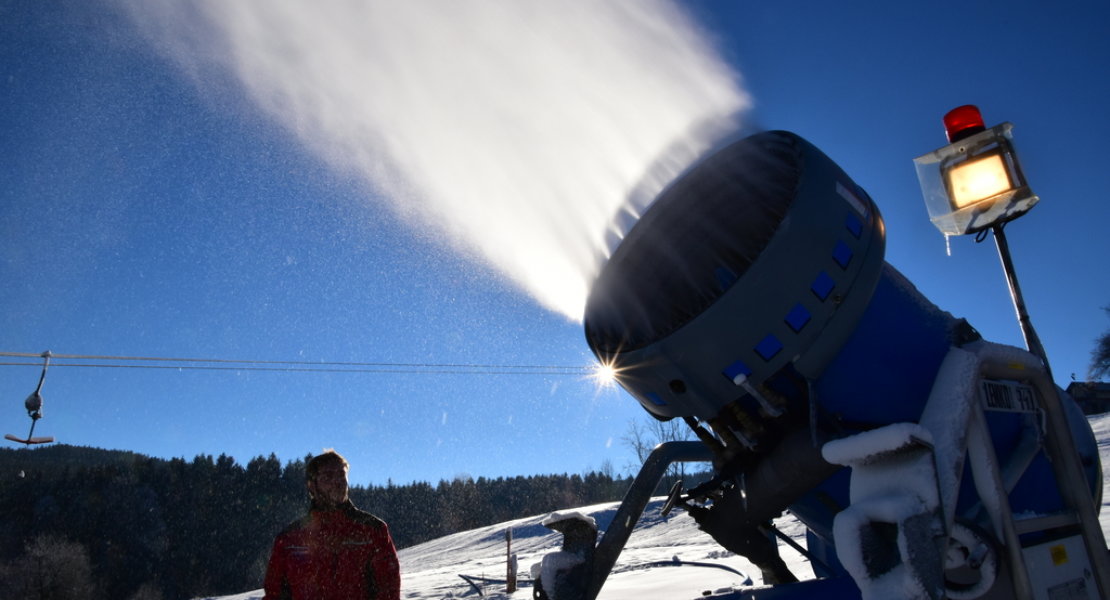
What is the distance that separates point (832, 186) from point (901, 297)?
666 mm

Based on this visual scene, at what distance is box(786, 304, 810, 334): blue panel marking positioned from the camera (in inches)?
94.5

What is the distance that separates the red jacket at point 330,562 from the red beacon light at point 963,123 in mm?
4230

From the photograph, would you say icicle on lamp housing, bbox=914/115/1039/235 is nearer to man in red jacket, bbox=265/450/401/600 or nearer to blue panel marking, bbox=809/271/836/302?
blue panel marking, bbox=809/271/836/302

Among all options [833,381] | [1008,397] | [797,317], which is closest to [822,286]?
[797,317]

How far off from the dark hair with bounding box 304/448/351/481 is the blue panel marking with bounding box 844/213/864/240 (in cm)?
272

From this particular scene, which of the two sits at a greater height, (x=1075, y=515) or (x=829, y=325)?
(x=829, y=325)

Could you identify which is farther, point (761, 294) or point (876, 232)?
point (876, 232)

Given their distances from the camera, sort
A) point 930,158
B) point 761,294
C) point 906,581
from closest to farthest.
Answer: point 906,581, point 761,294, point 930,158

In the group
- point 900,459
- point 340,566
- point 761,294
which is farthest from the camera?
point 340,566

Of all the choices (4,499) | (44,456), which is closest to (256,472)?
(4,499)

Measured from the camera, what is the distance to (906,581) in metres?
1.83


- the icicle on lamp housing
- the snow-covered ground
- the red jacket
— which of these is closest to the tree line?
the snow-covered ground

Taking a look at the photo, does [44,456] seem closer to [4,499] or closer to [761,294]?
[4,499]

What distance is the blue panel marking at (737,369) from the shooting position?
2.44 meters
